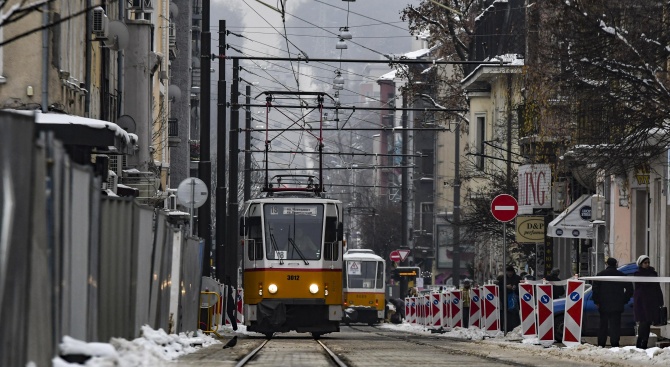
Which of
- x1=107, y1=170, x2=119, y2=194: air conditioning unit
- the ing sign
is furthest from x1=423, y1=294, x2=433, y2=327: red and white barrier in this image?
x1=107, y1=170, x2=119, y2=194: air conditioning unit

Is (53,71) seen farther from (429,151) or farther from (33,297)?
(429,151)

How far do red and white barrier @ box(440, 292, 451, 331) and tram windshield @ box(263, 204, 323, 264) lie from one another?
7807 millimetres

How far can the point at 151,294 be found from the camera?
19.6 meters

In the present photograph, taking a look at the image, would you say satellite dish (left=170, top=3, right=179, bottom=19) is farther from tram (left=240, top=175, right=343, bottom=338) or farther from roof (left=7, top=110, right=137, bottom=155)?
roof (left=7, top=110, right=137, bottom=155)

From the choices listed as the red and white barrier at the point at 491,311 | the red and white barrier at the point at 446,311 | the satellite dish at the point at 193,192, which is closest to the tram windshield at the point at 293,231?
the red and white barrier at the point at 491,311

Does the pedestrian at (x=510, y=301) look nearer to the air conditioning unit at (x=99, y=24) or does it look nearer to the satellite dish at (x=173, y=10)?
the air conditioning unit at (x=99, y=24)

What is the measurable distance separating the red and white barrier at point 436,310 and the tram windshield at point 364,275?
1848 centimetres

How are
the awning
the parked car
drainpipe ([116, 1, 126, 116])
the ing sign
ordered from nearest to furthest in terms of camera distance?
the parked car, the awning, drainpipe ([116, 1, 126, 116]), the ing sign

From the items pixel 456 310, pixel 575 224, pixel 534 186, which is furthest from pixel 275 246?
pixel 534 186

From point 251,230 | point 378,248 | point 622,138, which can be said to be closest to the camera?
point 622,138

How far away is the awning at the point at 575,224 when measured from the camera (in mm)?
41031

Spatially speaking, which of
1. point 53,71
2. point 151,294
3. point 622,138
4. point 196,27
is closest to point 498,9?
point 196,27

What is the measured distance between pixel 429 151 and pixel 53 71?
324 feet

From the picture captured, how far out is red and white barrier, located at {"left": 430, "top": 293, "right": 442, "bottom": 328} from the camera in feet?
149
